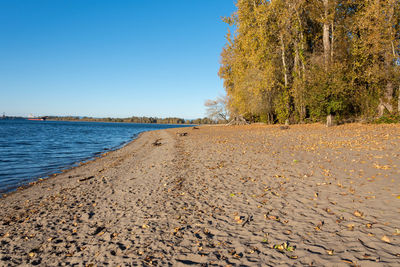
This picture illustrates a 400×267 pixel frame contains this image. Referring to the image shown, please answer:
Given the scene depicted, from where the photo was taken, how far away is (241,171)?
905 centimetres

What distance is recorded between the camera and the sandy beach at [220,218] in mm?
3778

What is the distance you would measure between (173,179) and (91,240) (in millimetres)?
4310

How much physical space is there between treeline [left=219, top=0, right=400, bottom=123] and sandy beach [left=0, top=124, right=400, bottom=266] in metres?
14.1

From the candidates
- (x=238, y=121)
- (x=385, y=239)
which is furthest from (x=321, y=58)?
(x=385, y=239)

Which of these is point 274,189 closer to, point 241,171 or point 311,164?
point 241,171

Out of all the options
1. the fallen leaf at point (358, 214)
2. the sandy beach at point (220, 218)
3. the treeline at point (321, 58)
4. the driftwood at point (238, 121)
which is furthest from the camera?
the driftwood at point (238, 121)

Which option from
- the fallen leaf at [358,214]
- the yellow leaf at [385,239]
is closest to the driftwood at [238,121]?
the fallen leaf at [358,214]

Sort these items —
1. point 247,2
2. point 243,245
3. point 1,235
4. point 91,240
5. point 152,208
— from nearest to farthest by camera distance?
point 243,245 → point 91,240 → point 1,235 → point 152,208 → point 247,2

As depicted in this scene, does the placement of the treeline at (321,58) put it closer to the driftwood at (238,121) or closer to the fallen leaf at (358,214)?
the driftwood at (238,121)

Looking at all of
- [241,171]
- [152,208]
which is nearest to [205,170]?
[241,171]

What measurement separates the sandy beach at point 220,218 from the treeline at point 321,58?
14135 mm

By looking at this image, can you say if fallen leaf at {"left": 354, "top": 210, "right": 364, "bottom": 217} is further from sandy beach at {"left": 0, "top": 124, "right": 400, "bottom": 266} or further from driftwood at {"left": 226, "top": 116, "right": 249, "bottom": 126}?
driftwood at {"left": 226, "top": 116, "right": 249, "bottom": 126}

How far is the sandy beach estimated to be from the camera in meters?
3.78

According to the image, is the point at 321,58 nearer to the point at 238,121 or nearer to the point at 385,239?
the point at 238,121
